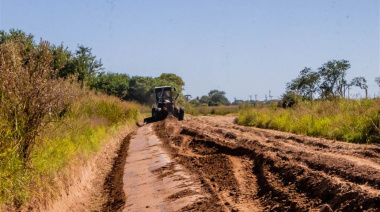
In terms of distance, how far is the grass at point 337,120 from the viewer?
14875 mm

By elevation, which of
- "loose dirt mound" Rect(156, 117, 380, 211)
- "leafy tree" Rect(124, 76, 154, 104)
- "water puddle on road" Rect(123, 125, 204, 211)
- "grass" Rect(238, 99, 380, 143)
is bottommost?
"water puddle on road" Rect(123, 125, 204, 211)

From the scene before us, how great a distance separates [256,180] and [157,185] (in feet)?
6.80

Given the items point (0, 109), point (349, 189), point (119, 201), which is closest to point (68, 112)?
point (119, 201)

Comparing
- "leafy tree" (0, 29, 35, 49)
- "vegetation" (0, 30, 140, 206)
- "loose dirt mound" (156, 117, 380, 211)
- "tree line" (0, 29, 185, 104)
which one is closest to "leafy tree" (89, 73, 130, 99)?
"tree line" (0, 29, 185, 104)

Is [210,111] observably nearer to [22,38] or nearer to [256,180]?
[22,38]

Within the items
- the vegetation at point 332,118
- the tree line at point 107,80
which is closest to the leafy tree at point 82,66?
the tree line at point 107,80

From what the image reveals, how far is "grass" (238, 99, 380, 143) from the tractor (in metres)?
10.1

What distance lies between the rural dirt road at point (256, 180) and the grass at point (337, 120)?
1859 mm

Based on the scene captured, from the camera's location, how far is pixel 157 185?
34.4ft

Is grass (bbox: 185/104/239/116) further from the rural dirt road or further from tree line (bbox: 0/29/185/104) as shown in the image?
the rural dirt road

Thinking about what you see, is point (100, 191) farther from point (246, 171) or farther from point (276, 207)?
point (276, 207)

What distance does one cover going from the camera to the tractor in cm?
3494

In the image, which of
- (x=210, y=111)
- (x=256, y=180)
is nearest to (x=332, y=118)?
(x=256, y=180)

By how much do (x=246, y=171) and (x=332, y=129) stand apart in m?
7.16
